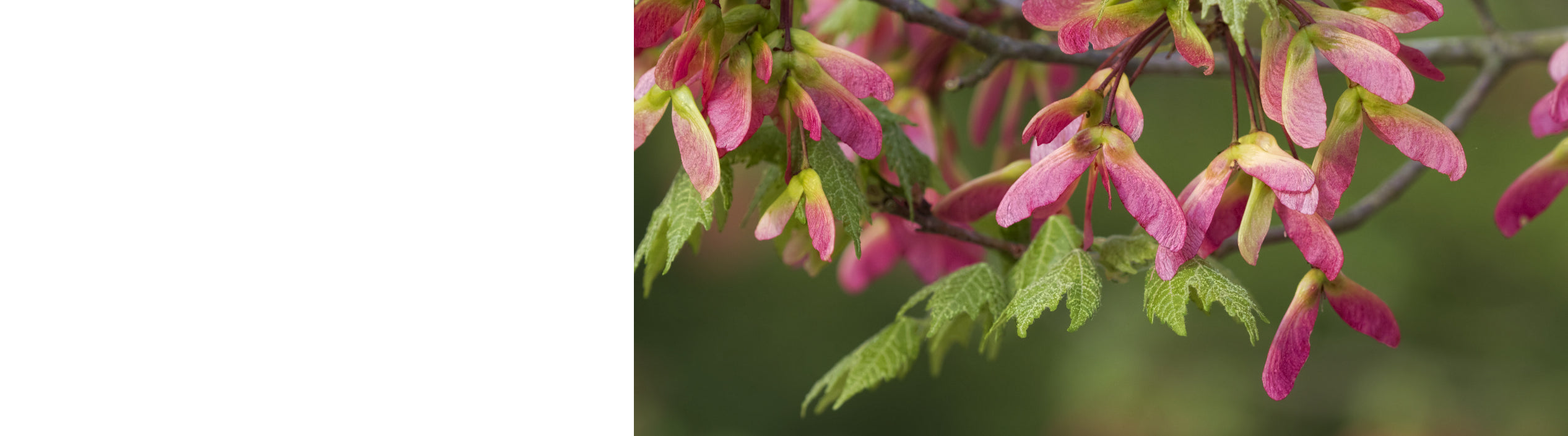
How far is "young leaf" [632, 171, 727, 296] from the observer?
347mm

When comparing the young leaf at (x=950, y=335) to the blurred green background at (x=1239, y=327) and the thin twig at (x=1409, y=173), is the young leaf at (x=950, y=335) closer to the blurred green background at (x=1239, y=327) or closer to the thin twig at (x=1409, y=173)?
the thin twig at (x=1409, y=173)

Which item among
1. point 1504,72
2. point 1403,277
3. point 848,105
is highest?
point 848,105

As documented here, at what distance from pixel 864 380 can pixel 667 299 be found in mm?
851

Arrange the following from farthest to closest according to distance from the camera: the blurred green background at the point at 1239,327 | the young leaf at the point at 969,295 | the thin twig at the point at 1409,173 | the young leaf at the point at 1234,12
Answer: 1. the blurred green background at the point at 1239,327
2. the thin twig at the point at 1409,173
3. the young leaf at the point at 969,295
4. the young leaf at the point at 1234,12

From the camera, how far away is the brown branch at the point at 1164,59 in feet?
1.44

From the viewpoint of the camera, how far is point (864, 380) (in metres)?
0.42

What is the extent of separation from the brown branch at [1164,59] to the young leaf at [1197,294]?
154mm

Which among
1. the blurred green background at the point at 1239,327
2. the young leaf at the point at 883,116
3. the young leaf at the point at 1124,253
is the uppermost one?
the young leaf at the point at 883,116

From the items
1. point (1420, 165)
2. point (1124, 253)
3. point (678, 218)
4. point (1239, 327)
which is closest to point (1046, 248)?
point (1124, 253)

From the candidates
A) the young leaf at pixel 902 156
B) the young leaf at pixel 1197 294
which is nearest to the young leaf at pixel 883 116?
the young leaf at pixel 902 156

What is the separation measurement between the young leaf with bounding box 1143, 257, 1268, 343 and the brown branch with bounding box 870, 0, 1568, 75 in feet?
0.51

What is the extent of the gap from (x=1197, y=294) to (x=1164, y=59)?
0.78 feet
